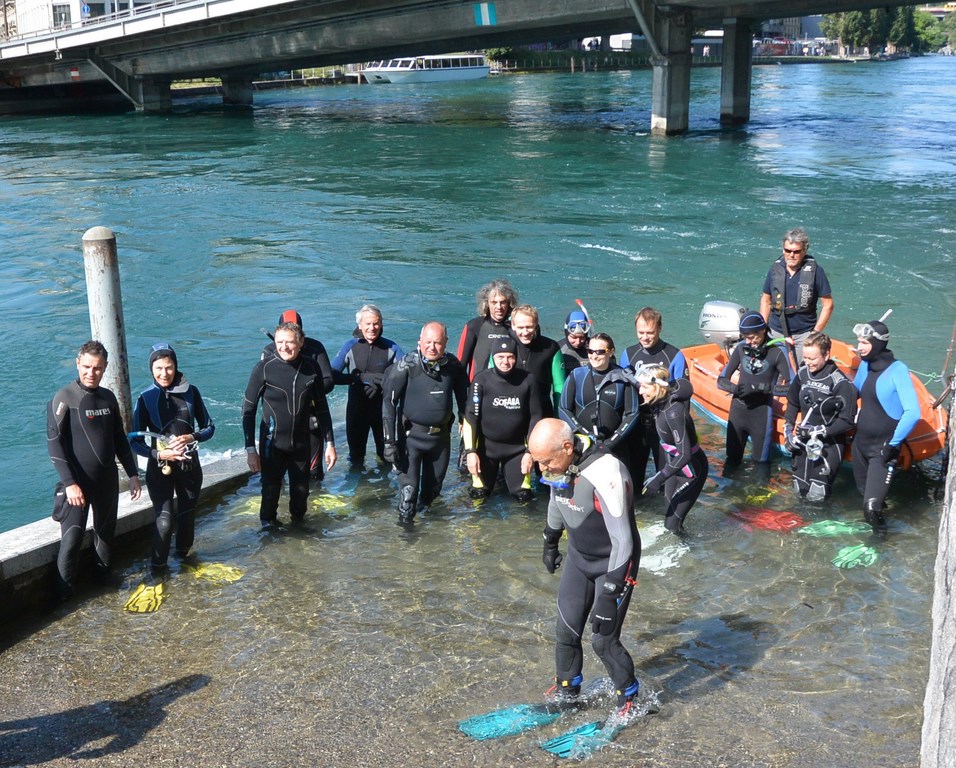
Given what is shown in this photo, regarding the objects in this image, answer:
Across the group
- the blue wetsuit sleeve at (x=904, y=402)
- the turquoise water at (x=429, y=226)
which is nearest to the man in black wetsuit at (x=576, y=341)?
the blue wetsuit sleeve at (x=904, y=402)

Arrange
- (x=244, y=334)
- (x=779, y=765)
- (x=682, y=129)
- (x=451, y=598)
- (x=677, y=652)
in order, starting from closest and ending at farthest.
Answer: (x=779, y=765), (x=677, y=652), (x=451, y=598), (x=244, y=334), (x=682, y=129)

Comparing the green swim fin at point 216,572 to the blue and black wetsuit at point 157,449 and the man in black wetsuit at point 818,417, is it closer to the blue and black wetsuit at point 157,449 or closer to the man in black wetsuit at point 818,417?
the blue and black wetsuit at point 157,449

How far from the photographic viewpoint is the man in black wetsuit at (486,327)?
337 inches

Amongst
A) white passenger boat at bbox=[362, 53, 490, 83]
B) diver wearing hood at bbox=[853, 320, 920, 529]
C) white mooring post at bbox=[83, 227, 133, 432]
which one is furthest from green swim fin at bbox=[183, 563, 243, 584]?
white passenger boat at bbox=[362, 53, 490, 83]

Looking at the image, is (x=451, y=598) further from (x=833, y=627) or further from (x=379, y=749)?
(x=833, y=627)

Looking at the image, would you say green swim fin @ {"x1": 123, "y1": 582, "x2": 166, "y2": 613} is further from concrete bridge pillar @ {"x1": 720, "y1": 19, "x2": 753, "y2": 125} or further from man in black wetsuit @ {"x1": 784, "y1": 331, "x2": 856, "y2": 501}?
concrete bridge pillar @ {"x1": 720, "y1": 19, "x2": 753, "y2": 125}

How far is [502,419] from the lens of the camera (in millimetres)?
8258

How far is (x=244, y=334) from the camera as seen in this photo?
622 inches

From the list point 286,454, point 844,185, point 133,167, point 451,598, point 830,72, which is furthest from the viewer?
point 830,72

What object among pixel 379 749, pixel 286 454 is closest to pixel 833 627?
pixel 379 749

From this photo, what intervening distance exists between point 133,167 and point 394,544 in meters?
29.3

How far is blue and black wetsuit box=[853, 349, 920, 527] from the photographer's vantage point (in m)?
7.98

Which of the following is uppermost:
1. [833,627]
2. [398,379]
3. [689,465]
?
[398,379]

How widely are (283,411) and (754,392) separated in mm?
4113
